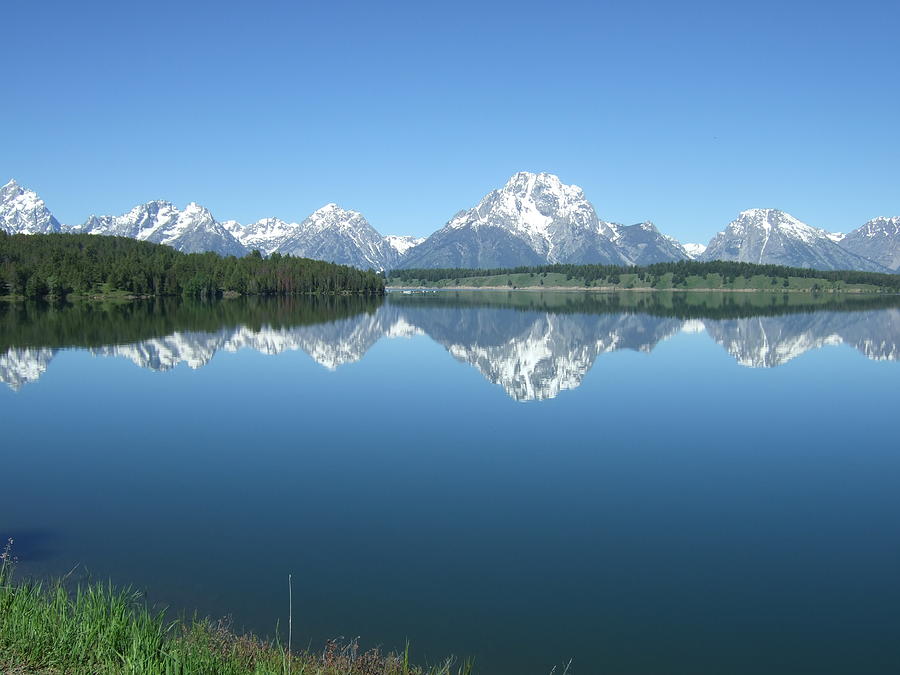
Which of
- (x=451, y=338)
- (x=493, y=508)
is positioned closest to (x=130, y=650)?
(x=493, y=508)

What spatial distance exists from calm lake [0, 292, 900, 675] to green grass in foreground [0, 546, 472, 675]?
62.4 inches

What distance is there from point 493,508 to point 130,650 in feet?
40.4

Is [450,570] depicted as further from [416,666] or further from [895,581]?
[895,581]

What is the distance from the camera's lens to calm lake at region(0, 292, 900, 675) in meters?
14.4

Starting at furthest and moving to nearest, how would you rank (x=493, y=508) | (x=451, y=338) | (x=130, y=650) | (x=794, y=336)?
(x=794, y=336), (x=451, y=338), (x=493, y=508), (x=130, y=650)

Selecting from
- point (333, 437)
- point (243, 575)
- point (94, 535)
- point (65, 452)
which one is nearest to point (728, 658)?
point (243, 575)

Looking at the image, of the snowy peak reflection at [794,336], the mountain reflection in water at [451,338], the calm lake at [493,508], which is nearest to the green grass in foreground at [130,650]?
the calm lake at [493,508]

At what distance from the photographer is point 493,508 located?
21.2 metres

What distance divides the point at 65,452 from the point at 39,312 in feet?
343

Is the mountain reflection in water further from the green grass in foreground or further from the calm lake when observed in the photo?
the green grass in foreground

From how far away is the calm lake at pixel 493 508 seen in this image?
14367 millimetres

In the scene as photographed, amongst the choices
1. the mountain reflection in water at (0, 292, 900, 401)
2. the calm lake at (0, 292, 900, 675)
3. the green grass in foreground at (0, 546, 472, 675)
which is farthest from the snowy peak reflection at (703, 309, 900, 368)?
the green grass in foreground at (0, 546, 472, 675)

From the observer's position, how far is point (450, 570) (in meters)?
16.8

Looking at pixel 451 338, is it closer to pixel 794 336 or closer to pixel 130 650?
pixel 794 336
